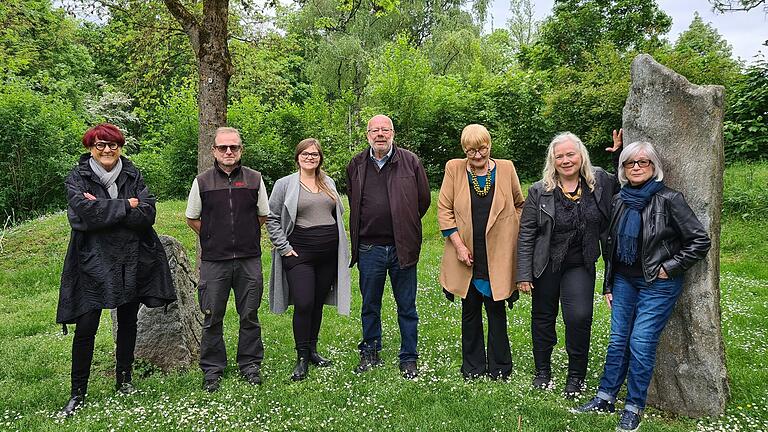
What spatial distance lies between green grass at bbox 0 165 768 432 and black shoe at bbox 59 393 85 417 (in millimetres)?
110

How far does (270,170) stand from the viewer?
67.3 ft

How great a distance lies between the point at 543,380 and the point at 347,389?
185 centimetres

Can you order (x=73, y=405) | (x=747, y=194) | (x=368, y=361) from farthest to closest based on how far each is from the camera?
(x=747, y=194) → (x=368, y=361) → (x=73, y=405)

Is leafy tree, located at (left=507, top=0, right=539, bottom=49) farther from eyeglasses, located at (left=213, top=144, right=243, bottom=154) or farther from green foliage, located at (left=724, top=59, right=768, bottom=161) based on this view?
eyeglasses, located at (left=213, top=144, right=243, bottom=154)

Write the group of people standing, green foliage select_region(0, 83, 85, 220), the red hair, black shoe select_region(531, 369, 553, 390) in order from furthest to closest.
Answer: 1. green foliage select_region(0, 83, 85, 220)
2. black shoe select_region(531, 369, 553, 390)
3. the red hair
4. the group of people standing

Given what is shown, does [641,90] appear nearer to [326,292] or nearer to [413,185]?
[413,185]

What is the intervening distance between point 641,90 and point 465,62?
88.2ft

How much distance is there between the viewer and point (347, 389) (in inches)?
194

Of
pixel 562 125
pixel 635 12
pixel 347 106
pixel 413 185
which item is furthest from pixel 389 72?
pixel 413 185

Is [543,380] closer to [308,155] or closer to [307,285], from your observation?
[307,285]

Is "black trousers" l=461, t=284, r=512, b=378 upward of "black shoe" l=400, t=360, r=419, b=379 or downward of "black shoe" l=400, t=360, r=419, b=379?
upward

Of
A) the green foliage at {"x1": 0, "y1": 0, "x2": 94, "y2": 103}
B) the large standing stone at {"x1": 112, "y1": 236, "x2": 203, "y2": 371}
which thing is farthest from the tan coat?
the green foliage at {"x1": 0, "y1": 0, "x2": 94, "y2": 103}

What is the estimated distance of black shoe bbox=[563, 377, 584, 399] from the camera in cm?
477

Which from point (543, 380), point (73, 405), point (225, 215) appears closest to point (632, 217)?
point (543, 380)
